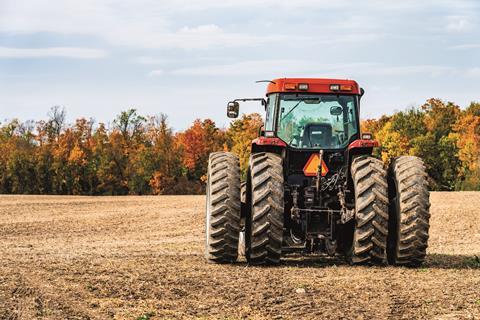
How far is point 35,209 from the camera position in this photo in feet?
131

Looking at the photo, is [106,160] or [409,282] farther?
[106,160]

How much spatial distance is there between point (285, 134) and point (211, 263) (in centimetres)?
258

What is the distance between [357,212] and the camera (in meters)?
12.3

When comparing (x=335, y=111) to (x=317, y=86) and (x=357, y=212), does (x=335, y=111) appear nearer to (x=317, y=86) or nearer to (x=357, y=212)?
(x=317, y=86)

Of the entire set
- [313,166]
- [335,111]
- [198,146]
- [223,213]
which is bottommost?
[223,213]

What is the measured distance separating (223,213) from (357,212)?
6.90 feet

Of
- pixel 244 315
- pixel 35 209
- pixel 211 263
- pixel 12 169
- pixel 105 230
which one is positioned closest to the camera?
pixel 244 315

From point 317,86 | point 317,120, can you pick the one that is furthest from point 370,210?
point 317,86

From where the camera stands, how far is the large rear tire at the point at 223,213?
12617 millimetres

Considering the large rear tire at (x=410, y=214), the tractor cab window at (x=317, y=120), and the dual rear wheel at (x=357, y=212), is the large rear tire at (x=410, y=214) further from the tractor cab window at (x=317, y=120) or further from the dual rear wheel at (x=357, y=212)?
the tractor cab window at (x=317, y=120)

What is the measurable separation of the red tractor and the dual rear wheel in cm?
2

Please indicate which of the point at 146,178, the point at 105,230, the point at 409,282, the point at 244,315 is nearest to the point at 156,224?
the point at 105,230

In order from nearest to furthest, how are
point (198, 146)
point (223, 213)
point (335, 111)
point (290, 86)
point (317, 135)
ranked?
1. point (223, 213)
2. point (317, 135)
3. point (290, 86)
4. point (335, 111)
5. point (198, 146)

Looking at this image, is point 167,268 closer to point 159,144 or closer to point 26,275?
point 26,275
